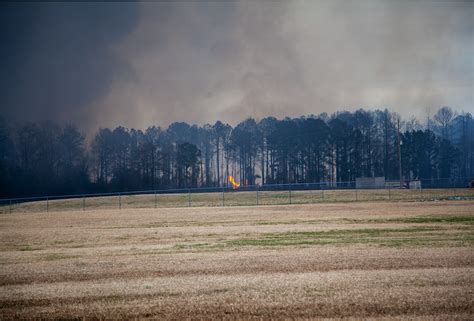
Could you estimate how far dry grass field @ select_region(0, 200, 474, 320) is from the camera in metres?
8.31

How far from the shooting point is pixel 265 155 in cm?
11062

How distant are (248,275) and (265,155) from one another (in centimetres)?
9965

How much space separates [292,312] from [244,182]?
103237 mm

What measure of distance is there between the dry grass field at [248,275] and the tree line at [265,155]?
67.7m

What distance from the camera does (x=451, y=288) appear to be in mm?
9391

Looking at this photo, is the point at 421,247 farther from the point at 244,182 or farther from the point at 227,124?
the point at 227,124

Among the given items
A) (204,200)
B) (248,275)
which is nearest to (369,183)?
(204,200)

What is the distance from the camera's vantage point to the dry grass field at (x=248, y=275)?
8312mm

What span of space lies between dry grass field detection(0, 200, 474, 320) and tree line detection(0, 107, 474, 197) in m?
67.7

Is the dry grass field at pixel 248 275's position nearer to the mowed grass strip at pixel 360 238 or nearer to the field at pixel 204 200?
the mowed grass strip at pixel 360 238

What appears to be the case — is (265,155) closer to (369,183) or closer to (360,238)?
(369,183)

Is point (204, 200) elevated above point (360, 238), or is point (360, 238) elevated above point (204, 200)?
point (360, 238)

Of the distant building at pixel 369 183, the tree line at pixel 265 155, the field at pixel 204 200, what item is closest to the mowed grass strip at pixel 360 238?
the field at pixel 204 200

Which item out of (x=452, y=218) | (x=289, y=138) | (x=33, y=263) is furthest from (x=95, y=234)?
(x=289, y=138)
